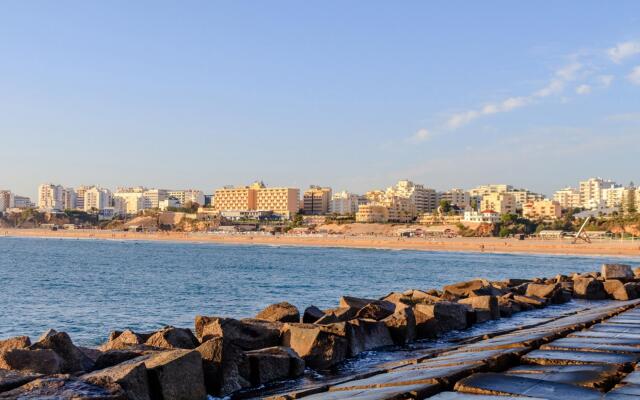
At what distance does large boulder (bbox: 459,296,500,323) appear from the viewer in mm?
14677

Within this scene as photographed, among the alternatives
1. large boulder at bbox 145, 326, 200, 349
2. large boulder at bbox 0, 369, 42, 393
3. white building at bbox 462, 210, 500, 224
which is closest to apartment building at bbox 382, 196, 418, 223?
white building at bbox 462, 210, 500, 224

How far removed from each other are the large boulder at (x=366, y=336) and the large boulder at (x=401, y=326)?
0.54 feet

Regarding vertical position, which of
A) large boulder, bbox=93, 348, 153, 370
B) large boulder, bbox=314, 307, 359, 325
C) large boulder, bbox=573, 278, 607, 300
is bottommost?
large boulder, bbox=573, 278, 607, 300

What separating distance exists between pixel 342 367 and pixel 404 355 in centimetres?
134

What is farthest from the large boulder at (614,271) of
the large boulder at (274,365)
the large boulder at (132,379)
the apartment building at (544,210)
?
the apartment building at (544,210)

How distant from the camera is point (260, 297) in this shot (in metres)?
24.6

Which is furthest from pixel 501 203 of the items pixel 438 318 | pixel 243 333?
pixel 243 333

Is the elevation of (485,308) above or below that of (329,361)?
above

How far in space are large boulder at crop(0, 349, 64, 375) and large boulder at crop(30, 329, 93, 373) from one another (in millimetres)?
364

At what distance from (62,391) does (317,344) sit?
4.75 meters

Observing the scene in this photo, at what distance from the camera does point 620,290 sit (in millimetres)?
19938

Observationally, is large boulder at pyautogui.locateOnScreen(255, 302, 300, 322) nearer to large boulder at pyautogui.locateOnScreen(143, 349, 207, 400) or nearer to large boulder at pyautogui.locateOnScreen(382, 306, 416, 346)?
large boulder at pyautogui.locateOnScreen(382, 306, 416, 346)

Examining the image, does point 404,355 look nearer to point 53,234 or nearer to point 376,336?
point 376,336

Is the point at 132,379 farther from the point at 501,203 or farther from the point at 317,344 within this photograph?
the point at 501,203
